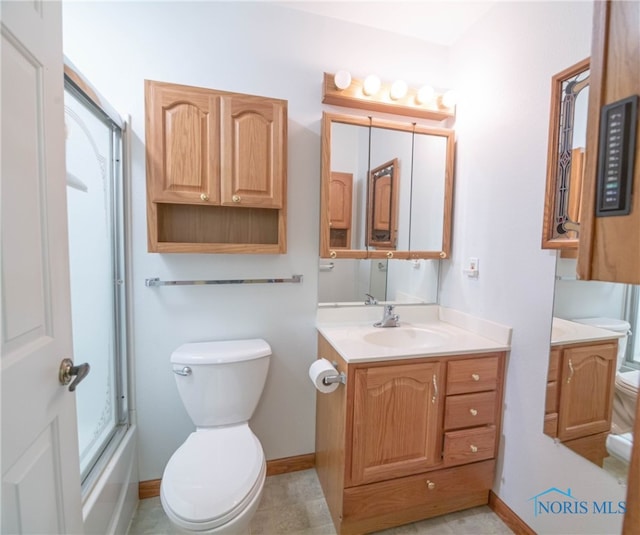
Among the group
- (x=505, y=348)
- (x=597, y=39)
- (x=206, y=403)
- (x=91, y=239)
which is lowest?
(x=206, y=403)

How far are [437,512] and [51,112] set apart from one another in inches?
85.0

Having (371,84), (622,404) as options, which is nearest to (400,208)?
(371,84)

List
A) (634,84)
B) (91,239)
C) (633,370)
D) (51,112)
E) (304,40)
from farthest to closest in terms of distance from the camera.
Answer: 1. (304,40)
2. (91,239)
3. (633,370)
4. (51,112)
5. (634,84)

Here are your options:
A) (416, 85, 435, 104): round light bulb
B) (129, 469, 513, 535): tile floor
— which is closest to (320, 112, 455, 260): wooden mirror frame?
(416, 85, 435, 104): round light bulb

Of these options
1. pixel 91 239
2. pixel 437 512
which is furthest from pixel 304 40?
pixel 437 512

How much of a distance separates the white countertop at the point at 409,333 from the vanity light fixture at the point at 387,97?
3.80ft

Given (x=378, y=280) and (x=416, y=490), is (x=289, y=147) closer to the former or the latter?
(x=378, y=280)

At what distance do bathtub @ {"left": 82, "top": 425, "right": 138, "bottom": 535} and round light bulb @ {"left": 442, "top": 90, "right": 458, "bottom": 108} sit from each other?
245cm

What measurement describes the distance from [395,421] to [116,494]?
124 centimetres

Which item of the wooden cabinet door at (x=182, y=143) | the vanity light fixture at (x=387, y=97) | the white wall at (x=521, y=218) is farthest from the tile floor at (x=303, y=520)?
the vanity light fixture at (x=387, y=97)

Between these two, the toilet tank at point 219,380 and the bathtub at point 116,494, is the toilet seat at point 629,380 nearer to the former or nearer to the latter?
the toilet tank at point 219,380

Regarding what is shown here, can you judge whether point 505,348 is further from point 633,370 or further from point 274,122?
point 274,122

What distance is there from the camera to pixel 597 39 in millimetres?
505

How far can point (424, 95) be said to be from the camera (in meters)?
1.72
